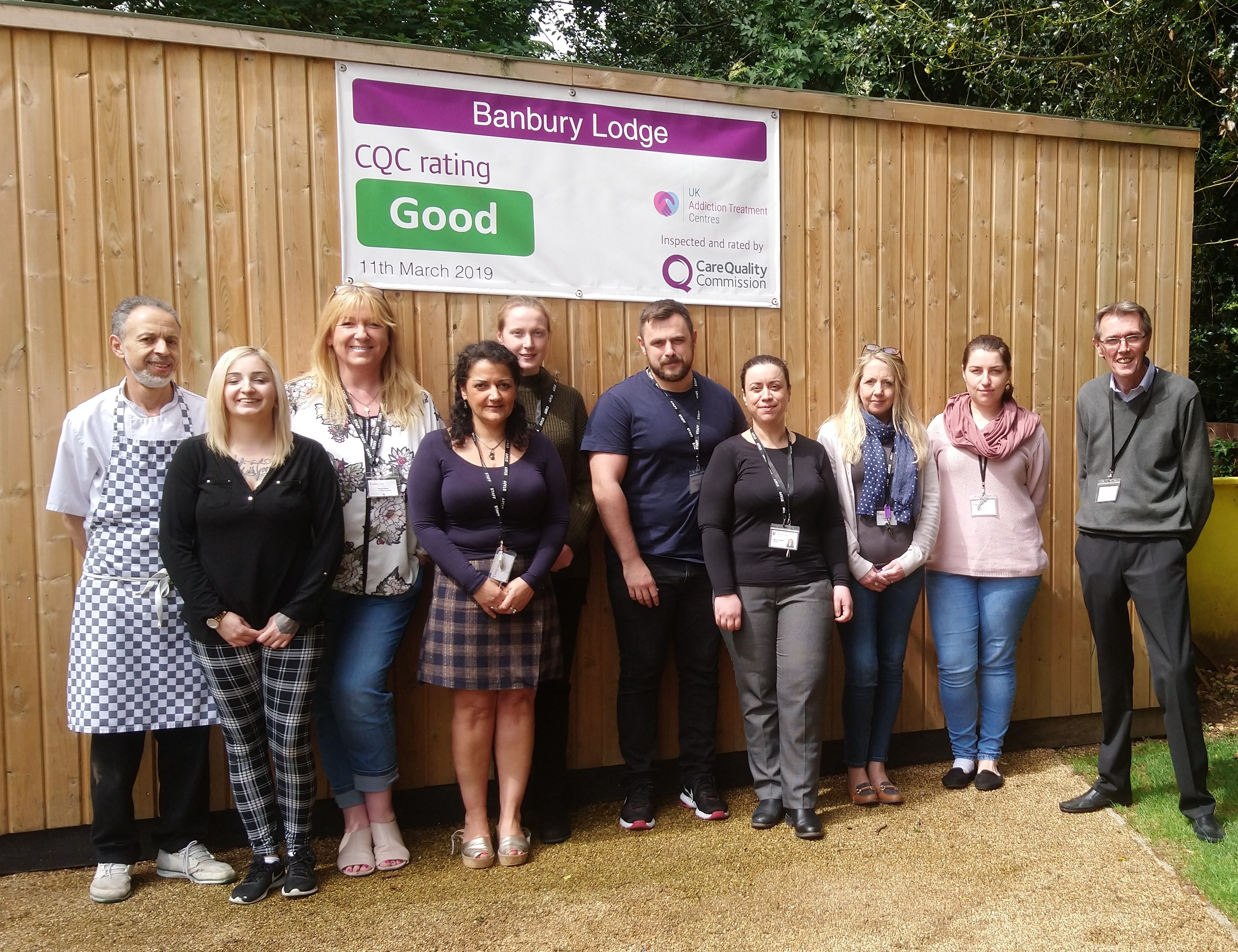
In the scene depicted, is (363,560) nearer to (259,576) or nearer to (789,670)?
(259,576)

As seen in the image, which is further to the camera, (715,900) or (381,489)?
(381,489)

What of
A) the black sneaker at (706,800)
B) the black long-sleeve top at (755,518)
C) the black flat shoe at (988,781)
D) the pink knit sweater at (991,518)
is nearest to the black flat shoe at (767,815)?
the black sneaker at (706,800)

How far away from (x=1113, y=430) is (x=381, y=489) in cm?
253

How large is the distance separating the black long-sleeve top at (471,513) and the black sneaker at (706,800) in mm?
1054

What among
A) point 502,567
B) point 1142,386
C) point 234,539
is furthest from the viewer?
point 1142,386

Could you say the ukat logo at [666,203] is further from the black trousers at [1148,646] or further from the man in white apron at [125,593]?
the black trousers at [1148,646]

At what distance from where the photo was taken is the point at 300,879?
272 centimetres

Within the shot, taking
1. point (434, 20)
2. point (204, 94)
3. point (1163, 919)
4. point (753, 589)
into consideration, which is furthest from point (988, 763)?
point (434, 20)

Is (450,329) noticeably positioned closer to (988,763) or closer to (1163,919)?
(988,763)

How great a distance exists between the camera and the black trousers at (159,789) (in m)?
2.72

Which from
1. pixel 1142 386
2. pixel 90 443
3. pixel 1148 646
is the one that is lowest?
pixel 1148 646

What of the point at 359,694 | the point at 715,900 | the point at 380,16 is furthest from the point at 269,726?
the point at 380,16

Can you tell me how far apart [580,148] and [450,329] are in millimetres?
849

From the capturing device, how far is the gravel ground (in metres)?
2.48
